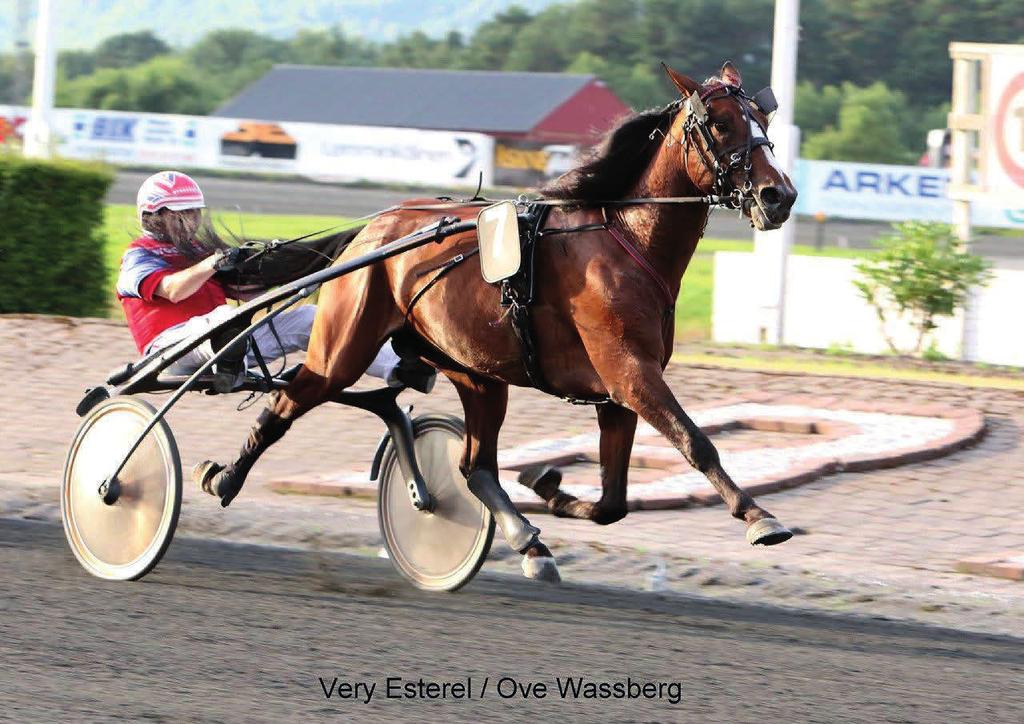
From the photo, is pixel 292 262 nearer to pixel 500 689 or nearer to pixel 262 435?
pixel 262 435

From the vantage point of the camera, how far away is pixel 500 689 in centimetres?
484

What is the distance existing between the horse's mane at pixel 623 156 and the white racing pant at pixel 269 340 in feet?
3.94

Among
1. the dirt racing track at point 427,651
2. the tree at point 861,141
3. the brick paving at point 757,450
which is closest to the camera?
the dirt racing track at point 427,651

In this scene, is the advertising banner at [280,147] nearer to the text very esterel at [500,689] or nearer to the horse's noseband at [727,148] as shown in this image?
the horse's noseband at [727,148]

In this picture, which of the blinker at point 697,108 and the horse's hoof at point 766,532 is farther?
the blinker at point 697,108

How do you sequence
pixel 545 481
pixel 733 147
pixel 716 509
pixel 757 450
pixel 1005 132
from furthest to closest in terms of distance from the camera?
pixel 1005 132 → pixel 757 450 → pixel 716 509 → pixel 545 481 → pixel 733 147

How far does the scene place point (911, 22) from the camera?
6247 centimetres

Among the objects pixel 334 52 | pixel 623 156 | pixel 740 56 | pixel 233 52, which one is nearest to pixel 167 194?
pixel 623 156

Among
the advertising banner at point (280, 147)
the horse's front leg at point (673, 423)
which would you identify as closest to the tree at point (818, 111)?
the advertising banner at point (280, 147)

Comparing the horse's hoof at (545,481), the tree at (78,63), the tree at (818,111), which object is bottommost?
the horse's hoof at (545,481)

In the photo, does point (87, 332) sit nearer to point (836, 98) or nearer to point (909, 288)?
point (909, 288)

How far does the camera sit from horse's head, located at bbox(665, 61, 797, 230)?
5367 millimetres

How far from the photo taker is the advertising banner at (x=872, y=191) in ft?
101

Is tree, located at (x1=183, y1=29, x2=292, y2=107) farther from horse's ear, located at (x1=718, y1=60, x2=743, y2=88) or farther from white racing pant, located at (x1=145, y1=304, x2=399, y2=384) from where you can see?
horse's ear, located at (x1=718, y1=60, x2=743, y2=88)
